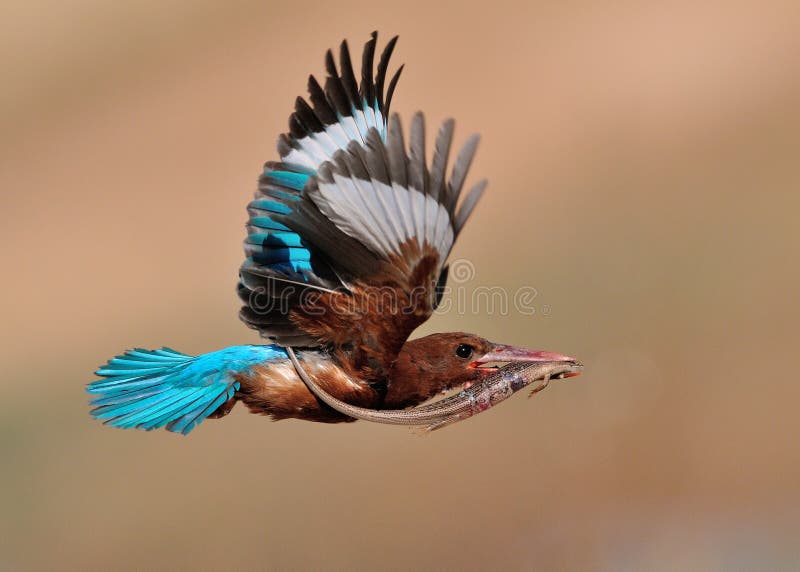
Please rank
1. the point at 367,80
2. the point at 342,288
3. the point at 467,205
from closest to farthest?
the point at 467,205 < the point at 342,288 < the point at 367,80

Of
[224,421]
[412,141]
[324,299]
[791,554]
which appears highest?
[412,141]

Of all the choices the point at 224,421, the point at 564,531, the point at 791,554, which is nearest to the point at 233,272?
the point at 224,421

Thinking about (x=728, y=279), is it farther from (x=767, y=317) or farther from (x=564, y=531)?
(x=564, y=531)

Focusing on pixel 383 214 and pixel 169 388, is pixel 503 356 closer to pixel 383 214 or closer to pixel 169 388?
pixel 383 214

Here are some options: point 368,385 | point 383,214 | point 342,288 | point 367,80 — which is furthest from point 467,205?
point 367,80

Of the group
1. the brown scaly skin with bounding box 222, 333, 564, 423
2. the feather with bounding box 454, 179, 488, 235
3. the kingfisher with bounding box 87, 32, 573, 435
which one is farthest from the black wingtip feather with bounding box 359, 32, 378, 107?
the brown scaly skin with bounding box 222, 333, 564, 423

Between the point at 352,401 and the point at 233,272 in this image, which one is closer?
the point at 352,401

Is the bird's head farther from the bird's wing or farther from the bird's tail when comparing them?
the bird's tail

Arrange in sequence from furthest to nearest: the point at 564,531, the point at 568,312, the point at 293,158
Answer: the point at 568,312 → the point at 564,531 → the point at 293,158
